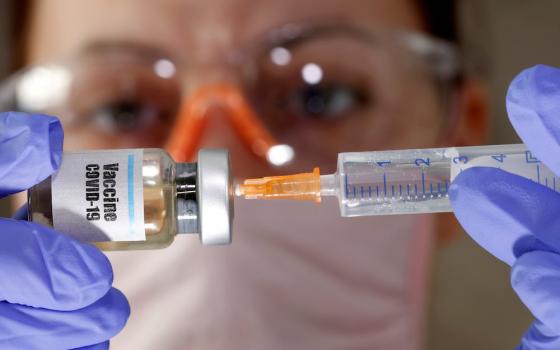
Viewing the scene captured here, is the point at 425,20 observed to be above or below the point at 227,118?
above

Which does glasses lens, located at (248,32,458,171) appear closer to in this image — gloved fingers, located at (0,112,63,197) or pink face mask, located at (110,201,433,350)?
pink face mask, located at (110,201,433,350)

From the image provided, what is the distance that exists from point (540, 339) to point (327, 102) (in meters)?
0.84

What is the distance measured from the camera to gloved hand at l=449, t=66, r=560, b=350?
2.72 feet

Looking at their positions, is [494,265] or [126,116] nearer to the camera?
[126,116]

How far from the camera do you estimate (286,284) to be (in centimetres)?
137

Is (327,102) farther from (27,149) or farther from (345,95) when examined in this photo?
(27,149)

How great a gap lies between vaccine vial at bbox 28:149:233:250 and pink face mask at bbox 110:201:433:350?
44cm

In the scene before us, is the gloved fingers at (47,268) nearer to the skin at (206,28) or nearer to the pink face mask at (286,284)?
the pink face mask at (286,284)

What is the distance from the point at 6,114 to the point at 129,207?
0.23 metres

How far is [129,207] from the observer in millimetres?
842

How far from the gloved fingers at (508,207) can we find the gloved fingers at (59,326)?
0.52 m

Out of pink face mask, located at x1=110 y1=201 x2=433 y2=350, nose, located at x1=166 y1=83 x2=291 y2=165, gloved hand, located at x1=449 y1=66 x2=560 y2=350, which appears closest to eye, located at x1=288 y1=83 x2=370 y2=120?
nose, located at x1=166 y1=83 x2=291 y2=165

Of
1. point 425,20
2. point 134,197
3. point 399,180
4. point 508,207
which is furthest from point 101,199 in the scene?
point 425,20

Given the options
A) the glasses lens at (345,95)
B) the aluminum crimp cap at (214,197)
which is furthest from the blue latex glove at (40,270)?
the glasses lens at (345,95)
